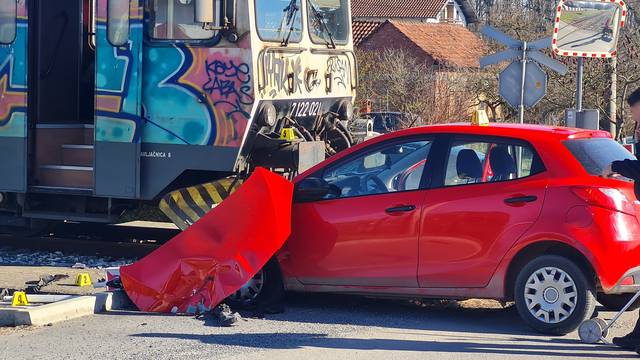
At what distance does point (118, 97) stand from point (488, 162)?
15.9ft

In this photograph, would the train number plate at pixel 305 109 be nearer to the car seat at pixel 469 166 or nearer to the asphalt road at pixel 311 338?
the asphalt road at pixel 311 338

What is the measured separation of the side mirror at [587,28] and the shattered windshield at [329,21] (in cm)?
314

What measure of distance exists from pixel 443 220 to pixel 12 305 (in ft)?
11.8

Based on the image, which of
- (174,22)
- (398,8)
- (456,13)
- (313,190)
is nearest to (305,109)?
(174,22)

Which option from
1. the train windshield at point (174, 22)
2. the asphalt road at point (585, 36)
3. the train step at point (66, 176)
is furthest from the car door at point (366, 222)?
the asphalt road at point (585, 36)

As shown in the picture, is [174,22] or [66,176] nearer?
[174,22]

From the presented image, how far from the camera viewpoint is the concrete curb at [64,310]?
301 inches

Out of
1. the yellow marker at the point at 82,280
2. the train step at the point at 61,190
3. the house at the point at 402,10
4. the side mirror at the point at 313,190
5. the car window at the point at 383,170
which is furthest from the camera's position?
the house at the point at 402,10

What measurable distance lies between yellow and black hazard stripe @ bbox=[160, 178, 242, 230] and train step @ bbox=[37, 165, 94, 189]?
1.13 metres

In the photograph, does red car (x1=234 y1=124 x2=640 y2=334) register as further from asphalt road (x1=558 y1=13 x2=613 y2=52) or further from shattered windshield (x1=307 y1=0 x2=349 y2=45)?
asphalt road (x1=558 y1=13 x2=613 y2=52)

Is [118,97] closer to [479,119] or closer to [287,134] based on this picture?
[287,134]

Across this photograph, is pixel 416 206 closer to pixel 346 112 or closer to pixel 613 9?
pixel 346 112

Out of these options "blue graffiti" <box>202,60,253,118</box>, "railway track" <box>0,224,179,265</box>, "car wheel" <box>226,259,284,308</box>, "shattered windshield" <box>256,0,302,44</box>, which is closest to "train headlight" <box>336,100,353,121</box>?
"shattered windshield" <box>256,0,302,44</box>

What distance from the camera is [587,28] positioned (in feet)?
45.8
